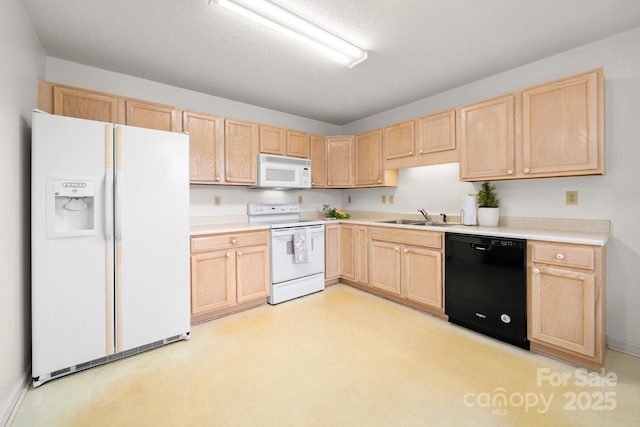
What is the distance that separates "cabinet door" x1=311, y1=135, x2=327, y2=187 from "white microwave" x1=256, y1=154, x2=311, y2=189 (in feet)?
0.48

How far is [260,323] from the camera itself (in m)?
2.79

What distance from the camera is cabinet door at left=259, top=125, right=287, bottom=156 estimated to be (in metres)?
3.52

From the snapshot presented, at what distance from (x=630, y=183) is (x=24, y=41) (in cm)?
447

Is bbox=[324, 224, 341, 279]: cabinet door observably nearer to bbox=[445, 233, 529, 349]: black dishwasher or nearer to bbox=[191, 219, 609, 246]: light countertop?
bbox=[191, 219, 609, 246]: light countertop

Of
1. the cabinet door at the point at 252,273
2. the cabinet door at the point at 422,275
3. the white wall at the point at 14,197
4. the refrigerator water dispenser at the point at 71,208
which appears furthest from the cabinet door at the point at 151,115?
the cabinet door at the point at 422,275

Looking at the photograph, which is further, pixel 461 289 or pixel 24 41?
→ pixel 461 289

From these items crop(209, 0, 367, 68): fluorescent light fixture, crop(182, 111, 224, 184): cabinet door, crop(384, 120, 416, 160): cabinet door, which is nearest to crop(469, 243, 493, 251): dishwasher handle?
crop(384, 120, 416, 160): cabinet door

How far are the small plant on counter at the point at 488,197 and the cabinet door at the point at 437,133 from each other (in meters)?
0.52

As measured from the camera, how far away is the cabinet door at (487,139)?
2518 mm

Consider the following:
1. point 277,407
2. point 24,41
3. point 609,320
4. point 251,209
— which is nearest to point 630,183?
point 609,320

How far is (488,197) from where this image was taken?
2873 millimetres

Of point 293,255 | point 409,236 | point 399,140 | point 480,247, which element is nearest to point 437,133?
point 399,140

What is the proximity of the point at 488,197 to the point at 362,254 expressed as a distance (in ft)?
5.13

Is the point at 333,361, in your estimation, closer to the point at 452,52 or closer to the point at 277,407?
the point at 277,407
